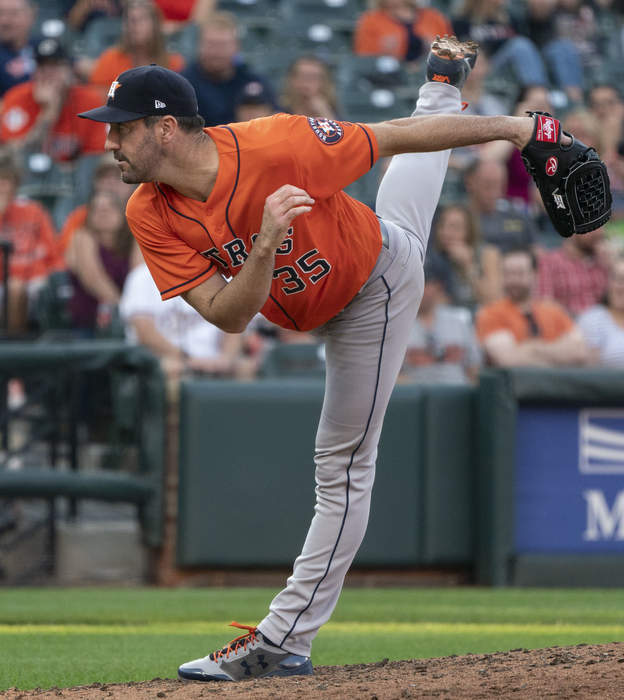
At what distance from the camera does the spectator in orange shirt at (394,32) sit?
40.1 feet

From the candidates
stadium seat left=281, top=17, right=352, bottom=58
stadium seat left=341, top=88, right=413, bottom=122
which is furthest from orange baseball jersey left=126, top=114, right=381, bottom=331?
stadium seat left=281, top=17, right=352, bottom=58

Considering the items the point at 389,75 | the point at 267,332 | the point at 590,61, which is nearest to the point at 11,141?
the point at 267,332

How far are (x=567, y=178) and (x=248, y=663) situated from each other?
183 cm

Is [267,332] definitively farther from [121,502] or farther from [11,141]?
[11,141]

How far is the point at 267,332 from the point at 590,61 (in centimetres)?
669

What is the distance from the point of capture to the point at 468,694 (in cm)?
351

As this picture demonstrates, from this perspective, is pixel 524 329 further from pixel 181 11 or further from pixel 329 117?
pixel 181 11

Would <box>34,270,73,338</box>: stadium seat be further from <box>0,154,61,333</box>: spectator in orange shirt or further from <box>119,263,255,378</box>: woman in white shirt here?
A: <box>119,263,255,378</box>: woman in white shirt

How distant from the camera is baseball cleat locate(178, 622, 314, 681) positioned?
4000mm

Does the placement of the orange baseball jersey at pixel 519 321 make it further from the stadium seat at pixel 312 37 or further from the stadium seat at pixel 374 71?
the stadium seat at pixel 312 37

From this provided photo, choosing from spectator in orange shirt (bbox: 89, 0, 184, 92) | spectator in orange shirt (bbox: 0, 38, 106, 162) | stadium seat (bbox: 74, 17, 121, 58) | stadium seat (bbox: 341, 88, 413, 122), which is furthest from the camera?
stadium seat (bbox: 341, 88, 413, 122)

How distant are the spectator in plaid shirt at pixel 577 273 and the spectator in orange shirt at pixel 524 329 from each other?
113 cm

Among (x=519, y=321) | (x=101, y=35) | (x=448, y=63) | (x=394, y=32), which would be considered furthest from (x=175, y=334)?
(x=394, y=32)

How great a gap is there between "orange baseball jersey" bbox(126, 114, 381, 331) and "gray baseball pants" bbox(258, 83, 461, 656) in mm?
157
